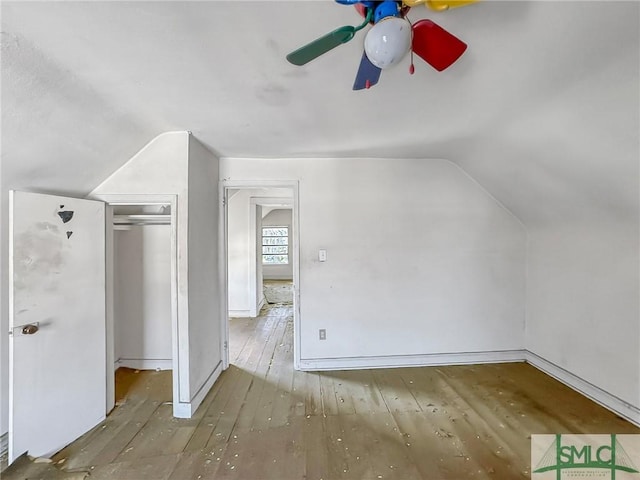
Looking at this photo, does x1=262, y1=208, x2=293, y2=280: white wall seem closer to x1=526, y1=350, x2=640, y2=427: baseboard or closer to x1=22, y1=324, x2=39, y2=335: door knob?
x1=526, y1=350, x2=640, y2=427: baseboard

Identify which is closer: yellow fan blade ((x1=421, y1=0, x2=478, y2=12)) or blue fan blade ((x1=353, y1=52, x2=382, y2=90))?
yellow fan blade ((x1=421, y1=0, x2=478, y2=12))

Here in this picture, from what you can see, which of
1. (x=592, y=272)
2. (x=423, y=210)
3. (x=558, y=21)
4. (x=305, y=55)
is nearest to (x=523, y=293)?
(x=592, y=272)

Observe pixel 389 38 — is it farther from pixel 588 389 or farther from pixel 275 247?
pixel 275 247

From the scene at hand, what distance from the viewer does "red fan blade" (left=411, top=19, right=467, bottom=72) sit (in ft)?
3.26

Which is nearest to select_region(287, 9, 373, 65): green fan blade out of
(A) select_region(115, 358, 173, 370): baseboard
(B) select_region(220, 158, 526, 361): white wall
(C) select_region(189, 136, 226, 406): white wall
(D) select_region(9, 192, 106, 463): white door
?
(C) select_region(189, 136, 226, 406): white wall

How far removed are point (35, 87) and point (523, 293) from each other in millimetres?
4201

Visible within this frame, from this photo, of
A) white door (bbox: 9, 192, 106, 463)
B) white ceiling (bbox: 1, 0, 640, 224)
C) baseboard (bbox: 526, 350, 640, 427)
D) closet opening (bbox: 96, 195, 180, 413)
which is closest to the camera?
white ceiling (bbox: 1, 0, 640, 224)

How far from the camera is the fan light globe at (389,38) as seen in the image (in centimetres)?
96

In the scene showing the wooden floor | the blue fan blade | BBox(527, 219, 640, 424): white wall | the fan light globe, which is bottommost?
the wooden floor

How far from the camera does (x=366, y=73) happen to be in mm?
1230

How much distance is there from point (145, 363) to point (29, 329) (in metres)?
1.53

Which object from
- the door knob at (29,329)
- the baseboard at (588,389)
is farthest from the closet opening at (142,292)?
the baseboard at (588,389)

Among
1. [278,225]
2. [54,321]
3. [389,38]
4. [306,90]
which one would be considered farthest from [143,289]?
[278,225]

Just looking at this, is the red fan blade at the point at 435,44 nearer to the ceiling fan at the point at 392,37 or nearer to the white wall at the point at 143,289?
the ceiling fan at the point at 392,37
